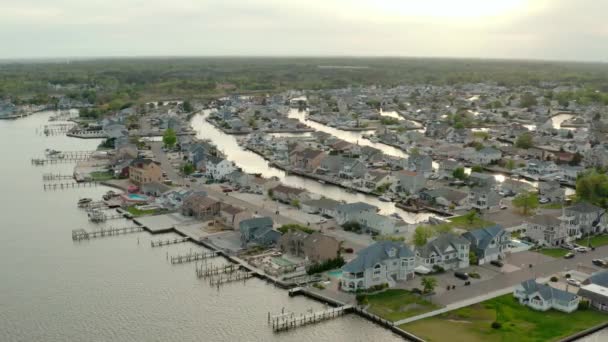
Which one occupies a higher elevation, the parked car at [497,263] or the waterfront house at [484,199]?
the waterfront house at [484,199]

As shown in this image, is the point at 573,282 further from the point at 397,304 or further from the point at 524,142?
the point at 524,142

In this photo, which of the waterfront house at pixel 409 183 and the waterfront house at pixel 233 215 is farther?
the waterfront house at pixel 409 183

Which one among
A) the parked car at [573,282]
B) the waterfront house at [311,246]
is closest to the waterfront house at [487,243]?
the parked car at [573,282]

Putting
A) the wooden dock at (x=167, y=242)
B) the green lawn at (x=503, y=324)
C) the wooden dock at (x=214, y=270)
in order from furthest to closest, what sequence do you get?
the wooden dock at (x=167, y=242) < the wooden dock at (x=214, y=270) < the green lawn at (x=503, y=324)

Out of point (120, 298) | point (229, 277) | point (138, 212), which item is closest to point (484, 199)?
point (229, 277)

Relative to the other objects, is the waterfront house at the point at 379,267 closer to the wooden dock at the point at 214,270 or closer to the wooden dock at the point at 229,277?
the wooden dock at the point at 229,277

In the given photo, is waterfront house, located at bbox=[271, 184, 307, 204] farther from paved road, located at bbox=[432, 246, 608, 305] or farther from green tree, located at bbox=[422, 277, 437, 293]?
paved road, located at bbox=[432, 246, 608, 305]

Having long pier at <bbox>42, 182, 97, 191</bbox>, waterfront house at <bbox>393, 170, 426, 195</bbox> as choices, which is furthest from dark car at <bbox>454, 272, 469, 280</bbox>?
long pier at <bbox>42, 182, 97, 191</bbox>
